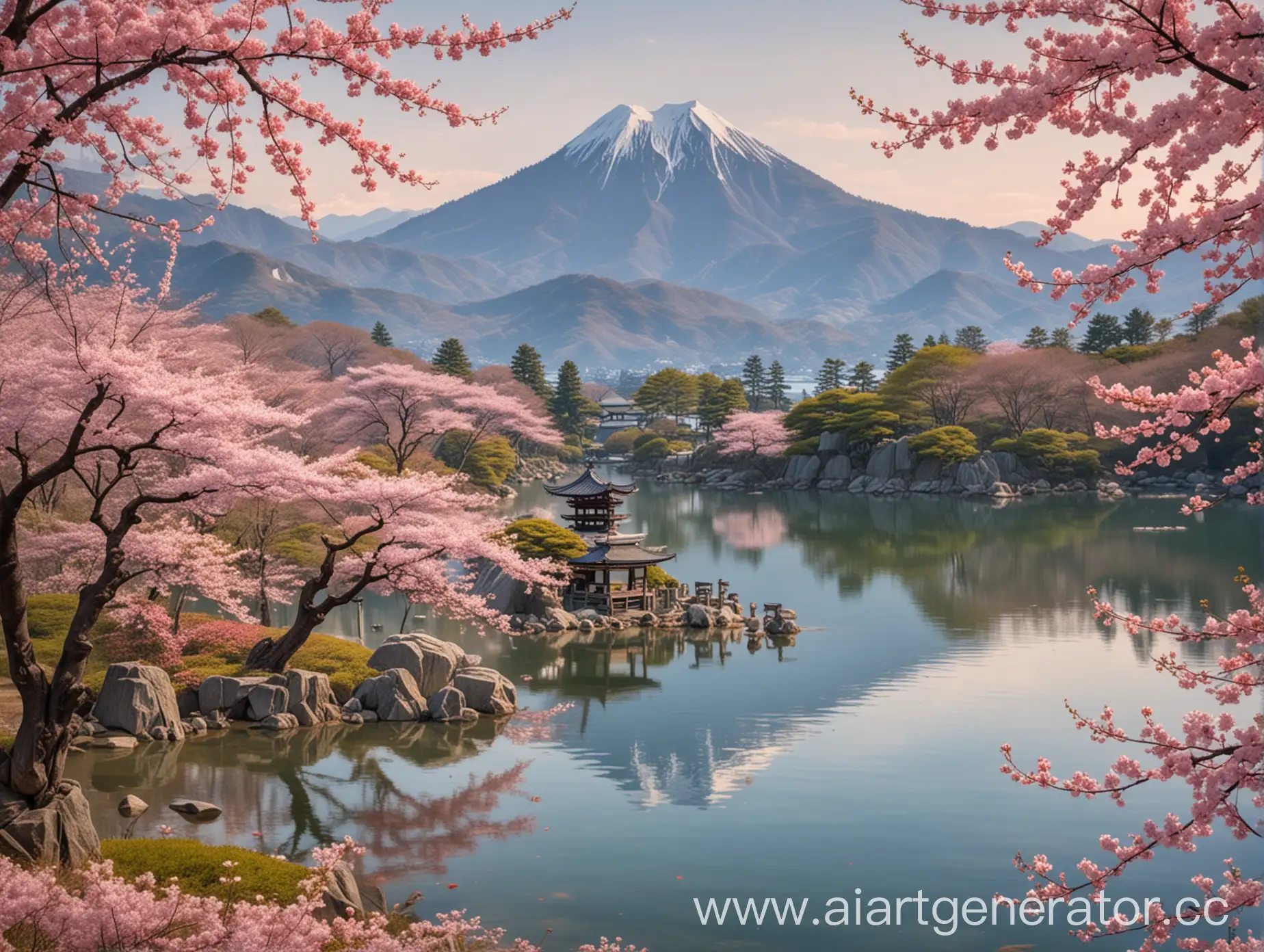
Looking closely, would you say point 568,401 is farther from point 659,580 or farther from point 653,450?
point 659,580

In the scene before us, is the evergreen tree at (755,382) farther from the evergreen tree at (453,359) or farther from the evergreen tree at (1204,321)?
the evergreen tree at (1204,321)

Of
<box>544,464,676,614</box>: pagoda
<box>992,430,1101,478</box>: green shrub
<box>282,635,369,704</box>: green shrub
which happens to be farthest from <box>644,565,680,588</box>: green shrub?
<box>992,430,1101,478</box>: green shrub

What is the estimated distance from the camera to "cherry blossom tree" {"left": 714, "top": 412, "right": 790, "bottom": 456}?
53.3 metres

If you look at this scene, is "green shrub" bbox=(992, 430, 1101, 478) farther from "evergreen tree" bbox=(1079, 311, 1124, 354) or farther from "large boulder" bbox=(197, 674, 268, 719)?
"large boulder" bbox=(197, 674, 268, 719)

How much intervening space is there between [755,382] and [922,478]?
83.0ft

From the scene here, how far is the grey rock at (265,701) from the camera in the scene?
13.6 meters

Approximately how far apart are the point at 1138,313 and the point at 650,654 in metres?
40.9

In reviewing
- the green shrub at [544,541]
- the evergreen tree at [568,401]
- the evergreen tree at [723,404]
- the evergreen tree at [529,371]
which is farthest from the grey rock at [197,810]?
the evergreen tree at [568,401]

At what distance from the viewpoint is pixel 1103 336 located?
51531 millimetres

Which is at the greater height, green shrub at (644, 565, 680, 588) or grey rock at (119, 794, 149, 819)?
green shrub at (644, 565, 680, 588)

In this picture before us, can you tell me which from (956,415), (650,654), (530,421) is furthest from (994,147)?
(956,415)

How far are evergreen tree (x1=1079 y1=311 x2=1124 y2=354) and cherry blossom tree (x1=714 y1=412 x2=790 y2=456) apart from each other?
45.6 feet

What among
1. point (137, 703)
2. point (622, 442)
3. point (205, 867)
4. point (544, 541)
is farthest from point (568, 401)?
point (205, 867)

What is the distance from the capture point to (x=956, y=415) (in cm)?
4991
